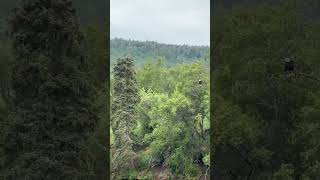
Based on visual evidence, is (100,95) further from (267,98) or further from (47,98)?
(47,98)

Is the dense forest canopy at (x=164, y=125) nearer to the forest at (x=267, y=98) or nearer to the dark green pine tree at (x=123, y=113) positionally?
the dark green pine tree at (x=123, y=113)

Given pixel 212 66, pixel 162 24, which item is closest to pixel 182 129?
pixel 212 66

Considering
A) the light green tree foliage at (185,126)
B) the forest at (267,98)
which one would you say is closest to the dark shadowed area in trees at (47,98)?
the forest at (267,98)

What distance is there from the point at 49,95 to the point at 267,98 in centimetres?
1153

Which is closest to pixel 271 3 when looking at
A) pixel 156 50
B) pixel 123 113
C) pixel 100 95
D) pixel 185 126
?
pixel 100 95

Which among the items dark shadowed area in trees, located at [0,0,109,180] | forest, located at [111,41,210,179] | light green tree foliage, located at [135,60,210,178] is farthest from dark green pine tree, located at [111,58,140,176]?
dark shadowed area in trees, located at [0,0,109,180]

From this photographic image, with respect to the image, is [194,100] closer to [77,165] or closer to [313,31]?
[313,31]

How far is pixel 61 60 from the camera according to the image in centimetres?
2192

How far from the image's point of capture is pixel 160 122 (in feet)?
179

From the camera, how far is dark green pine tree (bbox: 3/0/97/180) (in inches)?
839

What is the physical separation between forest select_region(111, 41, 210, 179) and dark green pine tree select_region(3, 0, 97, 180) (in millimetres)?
28765

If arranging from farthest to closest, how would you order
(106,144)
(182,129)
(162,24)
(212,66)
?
(162,24) < (182,129) < (212,66) < (106,144)

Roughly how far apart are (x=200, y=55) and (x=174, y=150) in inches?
2821

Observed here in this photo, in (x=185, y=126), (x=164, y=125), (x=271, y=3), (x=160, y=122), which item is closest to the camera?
(x=271, y=3)
